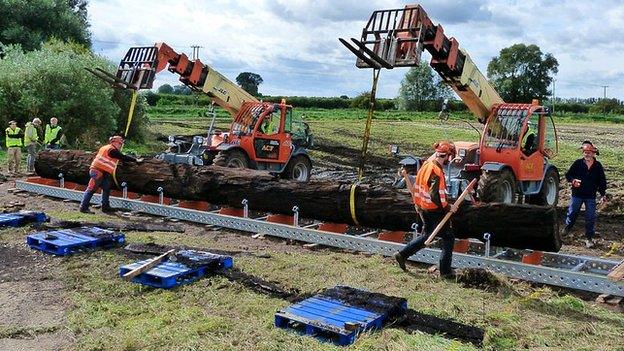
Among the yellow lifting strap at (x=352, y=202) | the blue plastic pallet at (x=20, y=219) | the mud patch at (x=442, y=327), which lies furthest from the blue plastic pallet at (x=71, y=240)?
the mud patch at (x=442, y=327)

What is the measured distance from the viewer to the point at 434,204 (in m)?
7.59

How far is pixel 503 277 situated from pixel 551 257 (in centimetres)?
120

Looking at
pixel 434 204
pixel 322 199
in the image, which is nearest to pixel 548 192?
pixel 322 199

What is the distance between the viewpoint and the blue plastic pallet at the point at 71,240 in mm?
8195

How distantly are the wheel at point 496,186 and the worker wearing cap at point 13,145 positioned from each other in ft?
39.7

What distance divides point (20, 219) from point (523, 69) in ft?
214

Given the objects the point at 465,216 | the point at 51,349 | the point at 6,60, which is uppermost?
the point at 6,60

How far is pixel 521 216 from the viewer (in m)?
7.91

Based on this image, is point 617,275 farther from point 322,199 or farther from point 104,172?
point 104,172

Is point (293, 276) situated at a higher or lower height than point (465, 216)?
lower

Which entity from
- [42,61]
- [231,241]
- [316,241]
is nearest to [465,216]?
[316,241]

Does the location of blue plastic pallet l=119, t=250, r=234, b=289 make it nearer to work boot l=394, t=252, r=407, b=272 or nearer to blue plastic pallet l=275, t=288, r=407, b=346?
blue plastic pallet l=275, t=288, r=407, b=346

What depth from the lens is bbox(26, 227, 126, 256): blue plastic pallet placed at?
8195mm

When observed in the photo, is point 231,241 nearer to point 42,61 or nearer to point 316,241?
point 316,241
